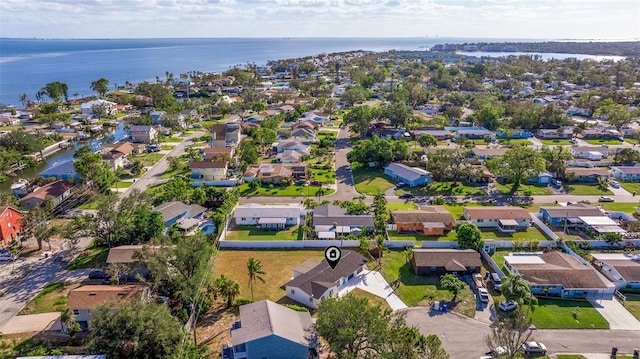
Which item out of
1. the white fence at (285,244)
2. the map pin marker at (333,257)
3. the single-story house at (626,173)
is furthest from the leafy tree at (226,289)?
the single-story house at (626,173)

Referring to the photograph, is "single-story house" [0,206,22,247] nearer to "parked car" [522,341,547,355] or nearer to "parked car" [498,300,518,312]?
"parked car" [498,300,518,312]

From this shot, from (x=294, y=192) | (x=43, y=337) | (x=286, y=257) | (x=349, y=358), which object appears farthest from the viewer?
(x=294, y=192)

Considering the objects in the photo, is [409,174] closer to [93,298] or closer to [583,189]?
[583,189]


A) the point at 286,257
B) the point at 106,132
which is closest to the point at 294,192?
the point at 286,257

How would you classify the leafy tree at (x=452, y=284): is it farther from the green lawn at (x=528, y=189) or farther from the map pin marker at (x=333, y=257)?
the green lawn at (x=528, y=189)

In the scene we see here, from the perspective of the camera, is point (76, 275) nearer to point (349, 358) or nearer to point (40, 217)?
point (40, 217)
